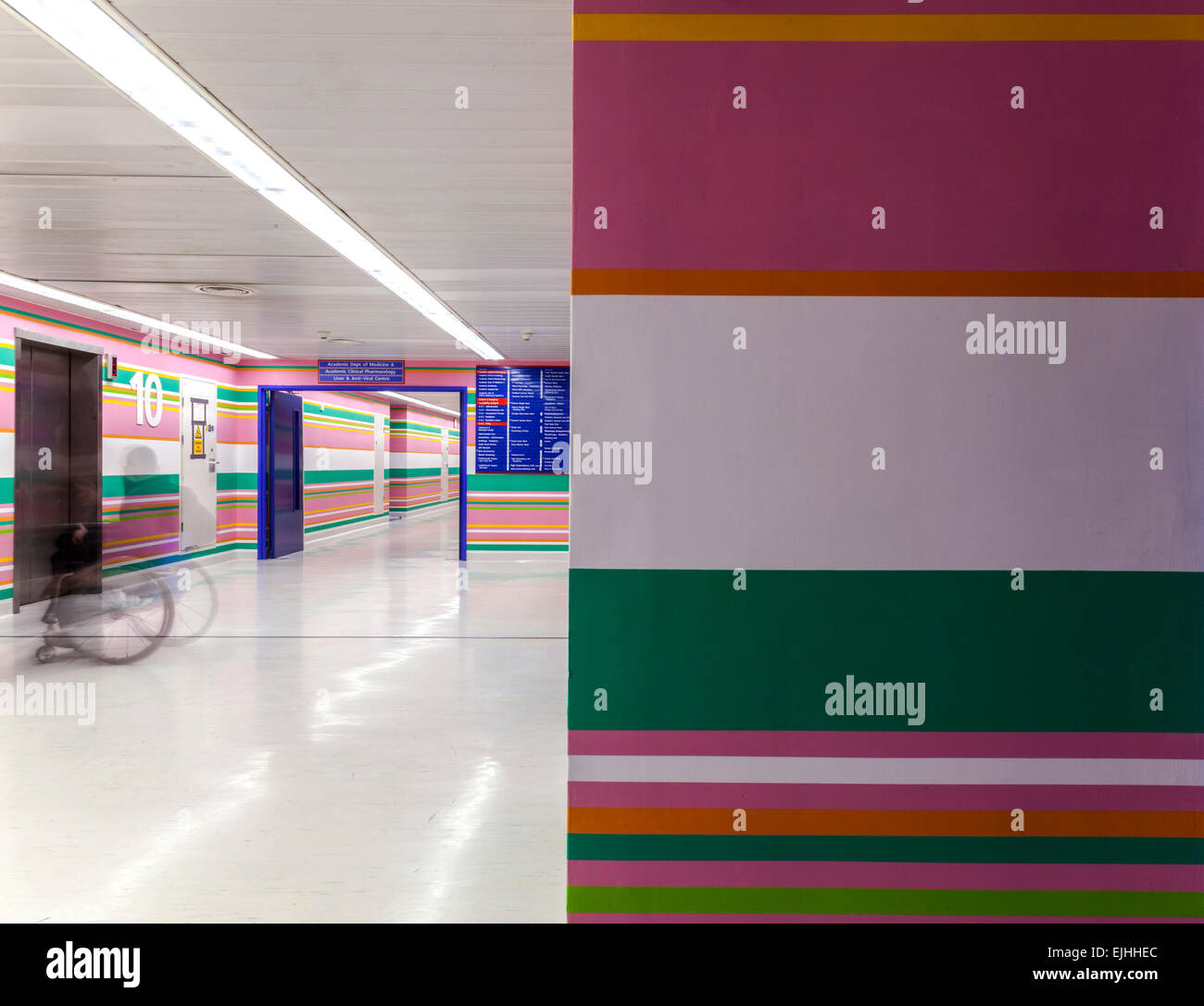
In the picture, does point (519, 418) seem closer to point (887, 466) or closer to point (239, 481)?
point (239, 481)

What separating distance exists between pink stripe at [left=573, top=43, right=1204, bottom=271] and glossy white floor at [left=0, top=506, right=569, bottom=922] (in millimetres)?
2162

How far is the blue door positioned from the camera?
13.4 m

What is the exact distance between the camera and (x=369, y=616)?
326 inches

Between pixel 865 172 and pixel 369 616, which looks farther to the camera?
pixel 369 616

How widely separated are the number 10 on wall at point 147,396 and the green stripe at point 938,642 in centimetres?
1033

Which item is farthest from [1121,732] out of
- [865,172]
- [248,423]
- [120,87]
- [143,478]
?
[248,423]

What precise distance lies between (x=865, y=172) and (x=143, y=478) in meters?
10.9

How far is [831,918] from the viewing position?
2172 millimetres

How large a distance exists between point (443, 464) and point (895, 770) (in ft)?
91.2

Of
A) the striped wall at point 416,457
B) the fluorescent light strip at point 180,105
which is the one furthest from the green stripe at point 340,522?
the fluorescent light strip at point 180,105

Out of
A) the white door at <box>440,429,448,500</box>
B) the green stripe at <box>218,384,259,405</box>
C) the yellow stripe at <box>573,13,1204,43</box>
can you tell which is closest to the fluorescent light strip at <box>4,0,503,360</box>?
the yellow stripe at <box>573,13,1204,43</box>

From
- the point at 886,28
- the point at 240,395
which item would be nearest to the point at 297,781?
the point at 886,28
